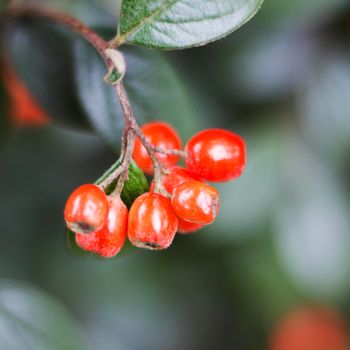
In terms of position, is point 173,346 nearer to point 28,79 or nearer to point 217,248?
point 217,248

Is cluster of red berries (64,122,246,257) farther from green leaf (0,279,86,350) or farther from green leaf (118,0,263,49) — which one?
green leaf (0,279,86,350)

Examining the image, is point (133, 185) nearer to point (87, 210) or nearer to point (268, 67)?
point (87, 210)

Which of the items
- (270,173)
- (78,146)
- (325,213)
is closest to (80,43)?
(78,146)

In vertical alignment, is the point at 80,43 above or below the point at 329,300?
below

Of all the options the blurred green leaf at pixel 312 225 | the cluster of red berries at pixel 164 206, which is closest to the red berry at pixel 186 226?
the cluster of red berries at pixel 164 206

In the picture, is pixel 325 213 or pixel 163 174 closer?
pixel 163 174

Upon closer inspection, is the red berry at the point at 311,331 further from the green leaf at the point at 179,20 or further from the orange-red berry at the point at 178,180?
the green leaf at the point at 179,20

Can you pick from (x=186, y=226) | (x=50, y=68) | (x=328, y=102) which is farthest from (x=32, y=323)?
(x=328, y=102)
